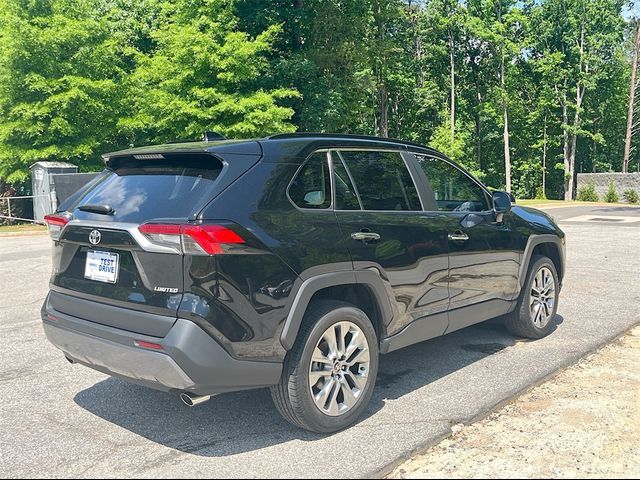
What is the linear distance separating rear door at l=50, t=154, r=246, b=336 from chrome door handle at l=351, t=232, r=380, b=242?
994 mm

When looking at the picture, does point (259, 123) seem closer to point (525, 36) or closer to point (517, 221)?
point (517, 221)

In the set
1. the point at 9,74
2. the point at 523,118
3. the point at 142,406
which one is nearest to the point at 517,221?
the point at 142,406

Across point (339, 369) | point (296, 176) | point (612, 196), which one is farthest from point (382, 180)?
point (612, 196)

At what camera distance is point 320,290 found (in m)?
3.69

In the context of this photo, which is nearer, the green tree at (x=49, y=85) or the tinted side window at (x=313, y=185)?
the tinted side window at (x=313, y=185)

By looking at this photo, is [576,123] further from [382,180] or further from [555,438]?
[555,438]

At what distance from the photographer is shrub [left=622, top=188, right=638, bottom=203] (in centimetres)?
3722

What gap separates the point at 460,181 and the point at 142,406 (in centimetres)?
319

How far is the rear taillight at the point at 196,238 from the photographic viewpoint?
3.12 m

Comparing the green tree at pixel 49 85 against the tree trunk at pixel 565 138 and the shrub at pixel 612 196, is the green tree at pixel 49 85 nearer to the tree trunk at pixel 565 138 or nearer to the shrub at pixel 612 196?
the shrub at pixel 612 196

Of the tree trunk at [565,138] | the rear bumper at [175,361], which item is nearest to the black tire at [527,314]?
the rear bumper at [175,361]

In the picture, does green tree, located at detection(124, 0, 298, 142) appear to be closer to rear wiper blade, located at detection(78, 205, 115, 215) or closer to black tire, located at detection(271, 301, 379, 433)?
rear wiper blade, located at detection(78, 205, 115, 215)

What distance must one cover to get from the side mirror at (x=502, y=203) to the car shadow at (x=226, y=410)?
1.32 metres

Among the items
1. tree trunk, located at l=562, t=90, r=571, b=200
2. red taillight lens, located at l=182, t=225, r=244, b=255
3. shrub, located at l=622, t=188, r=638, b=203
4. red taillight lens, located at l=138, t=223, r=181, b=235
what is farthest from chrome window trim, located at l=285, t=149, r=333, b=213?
tree trunk, located at l=562, t=90, r=571, b=200
